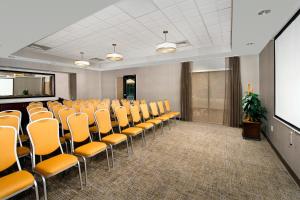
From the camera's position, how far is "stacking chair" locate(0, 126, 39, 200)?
1427 mm

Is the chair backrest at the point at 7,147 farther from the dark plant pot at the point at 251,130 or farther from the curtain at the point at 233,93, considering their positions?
the curtain at the point at 233,93

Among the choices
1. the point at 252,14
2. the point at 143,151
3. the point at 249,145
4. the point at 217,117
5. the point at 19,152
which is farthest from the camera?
the point at 217,117

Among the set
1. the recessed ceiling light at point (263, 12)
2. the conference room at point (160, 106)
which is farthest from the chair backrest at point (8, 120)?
the recessed ceiling light at point (263, 12)

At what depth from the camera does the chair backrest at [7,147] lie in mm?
1711

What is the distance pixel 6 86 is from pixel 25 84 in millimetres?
681

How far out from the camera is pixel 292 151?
8.03 ft

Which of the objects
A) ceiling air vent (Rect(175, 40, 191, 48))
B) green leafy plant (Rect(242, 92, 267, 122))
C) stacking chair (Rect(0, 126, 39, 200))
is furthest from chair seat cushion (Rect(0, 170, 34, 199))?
ceiling air vent (Rect(175, 40, 191, 48))

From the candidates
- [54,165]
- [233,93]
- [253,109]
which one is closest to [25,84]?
[54,165]

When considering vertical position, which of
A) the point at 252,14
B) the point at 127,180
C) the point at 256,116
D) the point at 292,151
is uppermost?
the point at 252,14

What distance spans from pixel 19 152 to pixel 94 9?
256 cm

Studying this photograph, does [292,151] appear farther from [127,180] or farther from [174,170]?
[127,180]

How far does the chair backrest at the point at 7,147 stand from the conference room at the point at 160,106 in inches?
0.5

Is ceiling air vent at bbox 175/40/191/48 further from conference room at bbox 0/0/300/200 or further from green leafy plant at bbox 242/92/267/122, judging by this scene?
green leafy plant at bbox 242/92/267/122

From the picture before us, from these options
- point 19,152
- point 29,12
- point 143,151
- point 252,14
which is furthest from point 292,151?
point 29,12
